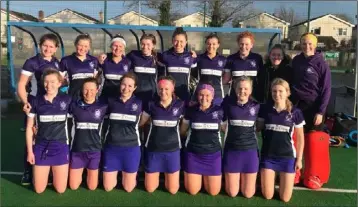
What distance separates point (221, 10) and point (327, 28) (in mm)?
4961

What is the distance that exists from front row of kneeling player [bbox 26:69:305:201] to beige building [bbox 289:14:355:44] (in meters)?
6.51

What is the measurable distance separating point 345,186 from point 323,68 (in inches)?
56.5

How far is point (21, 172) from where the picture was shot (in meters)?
4.99

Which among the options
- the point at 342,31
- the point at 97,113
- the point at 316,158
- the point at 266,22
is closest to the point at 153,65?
the point at 97,113

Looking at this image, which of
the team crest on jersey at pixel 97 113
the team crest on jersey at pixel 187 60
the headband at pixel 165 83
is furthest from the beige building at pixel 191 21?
the team crest on jersey at pixel 97 113

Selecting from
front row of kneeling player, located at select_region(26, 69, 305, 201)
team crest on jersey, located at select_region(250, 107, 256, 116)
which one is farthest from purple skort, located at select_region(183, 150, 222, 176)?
team crest on jersey, located at select_region(250, 107, 256, 116)

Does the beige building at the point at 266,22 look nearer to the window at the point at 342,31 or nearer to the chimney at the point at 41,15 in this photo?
the window at the point at 342,31

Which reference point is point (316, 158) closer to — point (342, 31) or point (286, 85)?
point (286, 85)

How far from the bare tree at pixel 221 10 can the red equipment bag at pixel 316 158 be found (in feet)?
A: 19.8

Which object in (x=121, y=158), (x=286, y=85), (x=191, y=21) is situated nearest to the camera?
(x=286, y=85)

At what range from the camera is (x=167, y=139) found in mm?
4332

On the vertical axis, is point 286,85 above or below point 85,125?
above

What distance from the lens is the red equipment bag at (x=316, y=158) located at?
4555mm

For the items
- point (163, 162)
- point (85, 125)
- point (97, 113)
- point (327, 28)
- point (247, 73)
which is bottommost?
point (163, 162)
